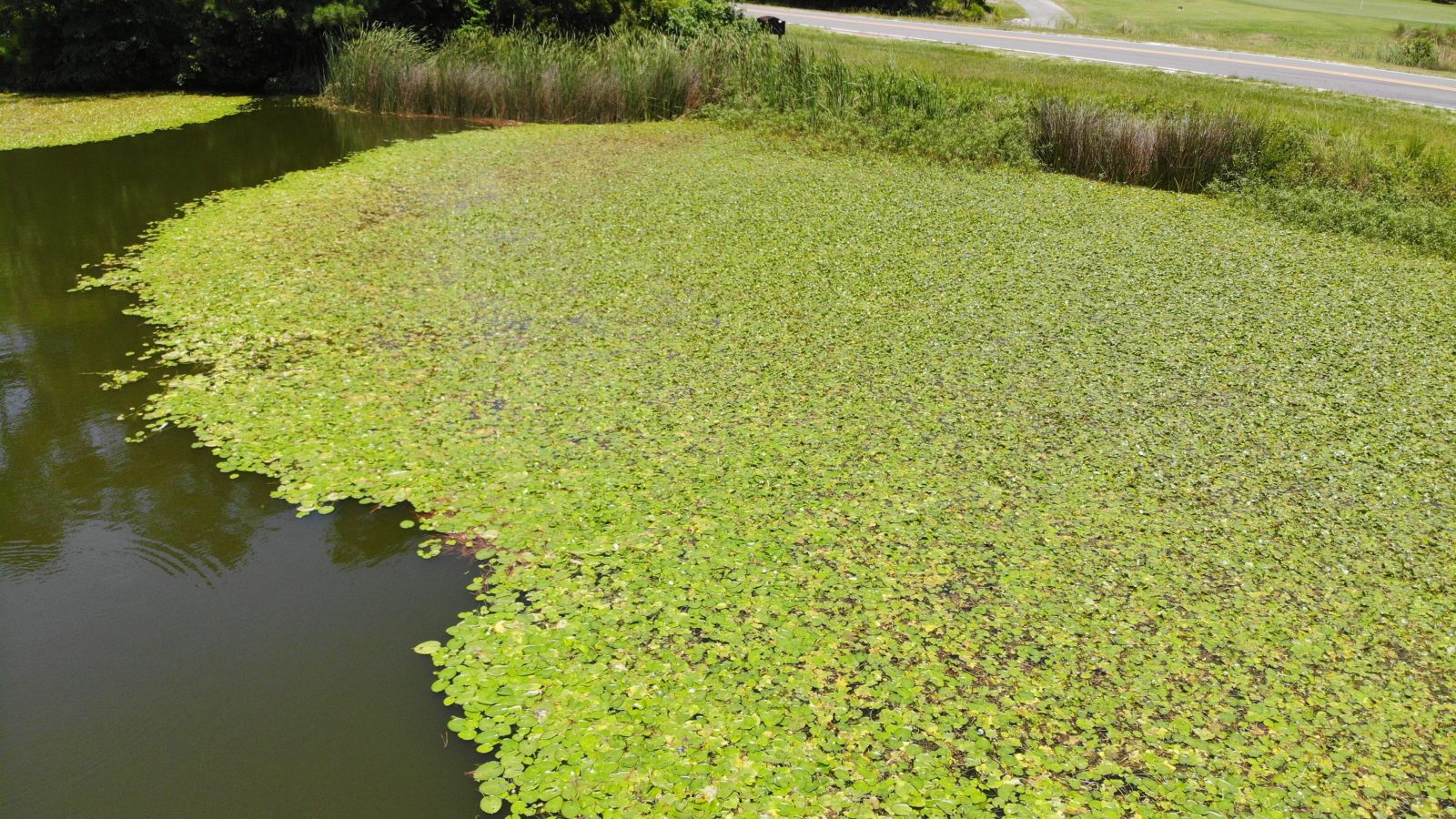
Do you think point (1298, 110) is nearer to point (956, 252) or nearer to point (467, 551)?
point (956, 252)

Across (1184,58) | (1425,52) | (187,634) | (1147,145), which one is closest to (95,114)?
(187,634)

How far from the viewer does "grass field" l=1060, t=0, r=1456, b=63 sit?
21.2 meters

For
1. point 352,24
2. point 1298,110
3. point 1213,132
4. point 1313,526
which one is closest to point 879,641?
point 1313,526

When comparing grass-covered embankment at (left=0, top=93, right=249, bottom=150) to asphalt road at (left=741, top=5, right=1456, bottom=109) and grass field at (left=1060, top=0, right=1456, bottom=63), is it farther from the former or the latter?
grass field at (left=1060, top=0, right=1456, bottom=63)

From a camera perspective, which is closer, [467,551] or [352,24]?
[467,551]

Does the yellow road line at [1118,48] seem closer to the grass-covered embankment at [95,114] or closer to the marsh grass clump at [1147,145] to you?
the marsh grass clump at [1147,145]

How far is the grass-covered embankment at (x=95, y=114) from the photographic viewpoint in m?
13.1

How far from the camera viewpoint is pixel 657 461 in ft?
17.5

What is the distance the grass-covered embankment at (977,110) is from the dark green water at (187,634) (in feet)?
29.0

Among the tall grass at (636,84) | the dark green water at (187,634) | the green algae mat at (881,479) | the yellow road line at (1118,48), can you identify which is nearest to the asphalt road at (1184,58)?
the yellow road line at (1118,48)

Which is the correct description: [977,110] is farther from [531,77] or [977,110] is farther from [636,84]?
[531,77]

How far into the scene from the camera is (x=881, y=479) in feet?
17.1

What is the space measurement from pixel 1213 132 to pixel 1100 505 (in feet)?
24.9

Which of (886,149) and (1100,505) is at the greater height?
(886,149)
